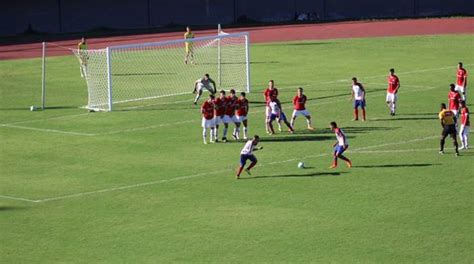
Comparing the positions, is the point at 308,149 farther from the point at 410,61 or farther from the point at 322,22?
the point at 322,22

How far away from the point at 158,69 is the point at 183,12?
25.3 meters

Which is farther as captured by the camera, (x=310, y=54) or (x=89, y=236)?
(x=310, y=54)

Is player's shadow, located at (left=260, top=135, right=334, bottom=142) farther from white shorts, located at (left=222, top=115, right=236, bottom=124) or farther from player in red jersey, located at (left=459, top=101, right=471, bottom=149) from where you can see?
player in red jersey, located at (left=459, top=101, right=471, bottom=149)

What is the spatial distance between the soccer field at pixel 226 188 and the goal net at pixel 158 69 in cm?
145

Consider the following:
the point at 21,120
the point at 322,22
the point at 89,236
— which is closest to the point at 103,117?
the point at 21,120

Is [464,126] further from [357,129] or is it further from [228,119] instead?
[228,119]

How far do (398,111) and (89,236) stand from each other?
71.3 feet

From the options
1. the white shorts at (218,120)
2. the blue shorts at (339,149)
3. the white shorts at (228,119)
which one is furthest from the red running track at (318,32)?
the blue shorts at (339,149)

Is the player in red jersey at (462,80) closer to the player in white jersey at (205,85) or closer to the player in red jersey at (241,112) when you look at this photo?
the player in white jersey at (205,85)

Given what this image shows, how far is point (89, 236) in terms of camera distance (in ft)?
97.9

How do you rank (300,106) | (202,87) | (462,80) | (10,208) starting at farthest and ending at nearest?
(202,87) < (462,80) < (300,106) < (10,208)

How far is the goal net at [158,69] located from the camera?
5333 centimetres

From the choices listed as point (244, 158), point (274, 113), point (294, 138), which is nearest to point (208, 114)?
point (274, 113)

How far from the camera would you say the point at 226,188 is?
3481 centimetres
